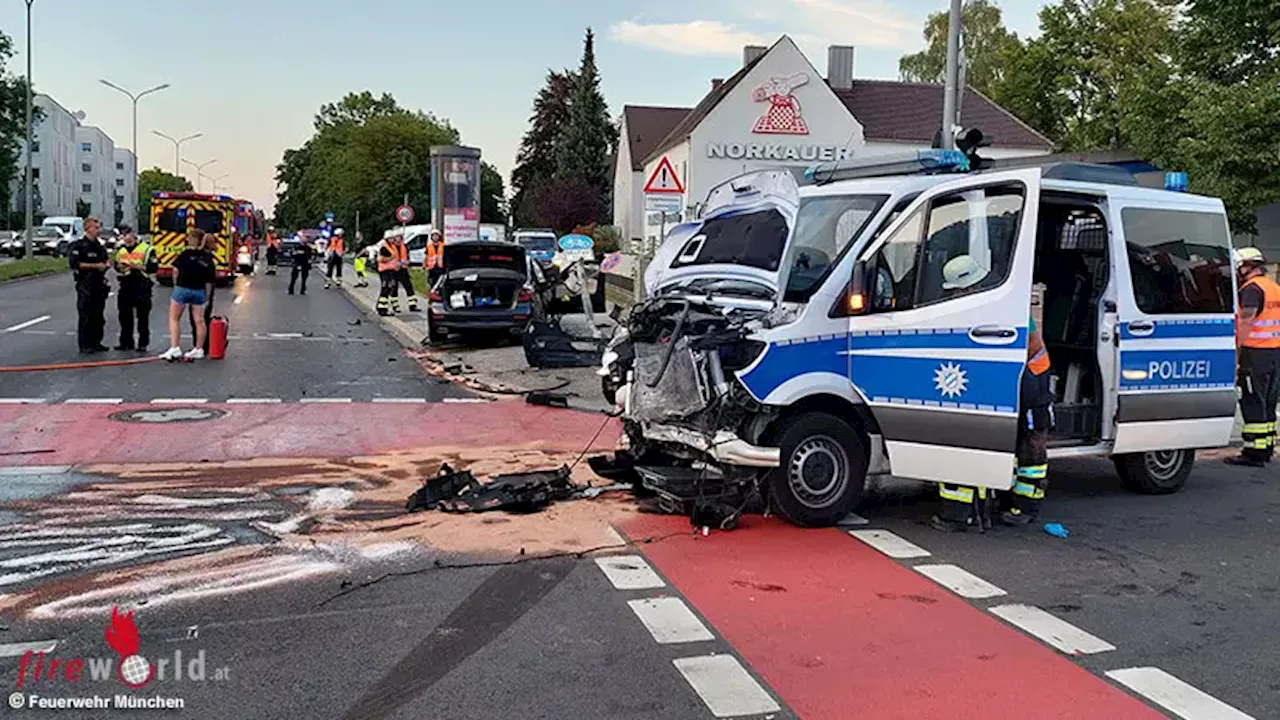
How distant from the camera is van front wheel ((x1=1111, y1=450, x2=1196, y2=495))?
823cm

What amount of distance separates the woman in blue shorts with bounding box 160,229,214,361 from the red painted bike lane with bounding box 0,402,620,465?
3.74 meters

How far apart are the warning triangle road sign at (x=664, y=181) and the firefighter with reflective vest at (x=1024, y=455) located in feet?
24.5

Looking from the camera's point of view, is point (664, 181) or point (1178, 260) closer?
point (1178, 260)

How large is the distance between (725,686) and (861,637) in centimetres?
93

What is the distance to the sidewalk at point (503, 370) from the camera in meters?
13.0

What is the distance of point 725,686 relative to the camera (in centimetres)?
438

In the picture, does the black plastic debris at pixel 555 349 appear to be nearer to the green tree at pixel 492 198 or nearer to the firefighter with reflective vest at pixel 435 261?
the firefighter with reflective vest at pixel 435 261

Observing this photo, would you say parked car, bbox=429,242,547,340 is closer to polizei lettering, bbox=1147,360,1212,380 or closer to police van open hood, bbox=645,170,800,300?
police van open hood, bbox=645,170,800,300

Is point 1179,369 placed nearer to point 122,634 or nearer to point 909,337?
point 909,337

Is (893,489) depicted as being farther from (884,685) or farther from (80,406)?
(80,406)

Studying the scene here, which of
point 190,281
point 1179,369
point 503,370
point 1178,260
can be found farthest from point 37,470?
point 1178,260

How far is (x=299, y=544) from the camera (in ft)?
20.4

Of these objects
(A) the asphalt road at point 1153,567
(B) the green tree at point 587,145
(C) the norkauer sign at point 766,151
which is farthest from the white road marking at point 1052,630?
(B) the green tree at point 587,145

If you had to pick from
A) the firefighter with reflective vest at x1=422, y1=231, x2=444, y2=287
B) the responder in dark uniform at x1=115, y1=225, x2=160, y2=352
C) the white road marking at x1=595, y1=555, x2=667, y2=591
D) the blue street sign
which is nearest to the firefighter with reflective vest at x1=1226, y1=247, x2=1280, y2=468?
the white road marking at x1=595, y1=555, x2=667, y2=591
